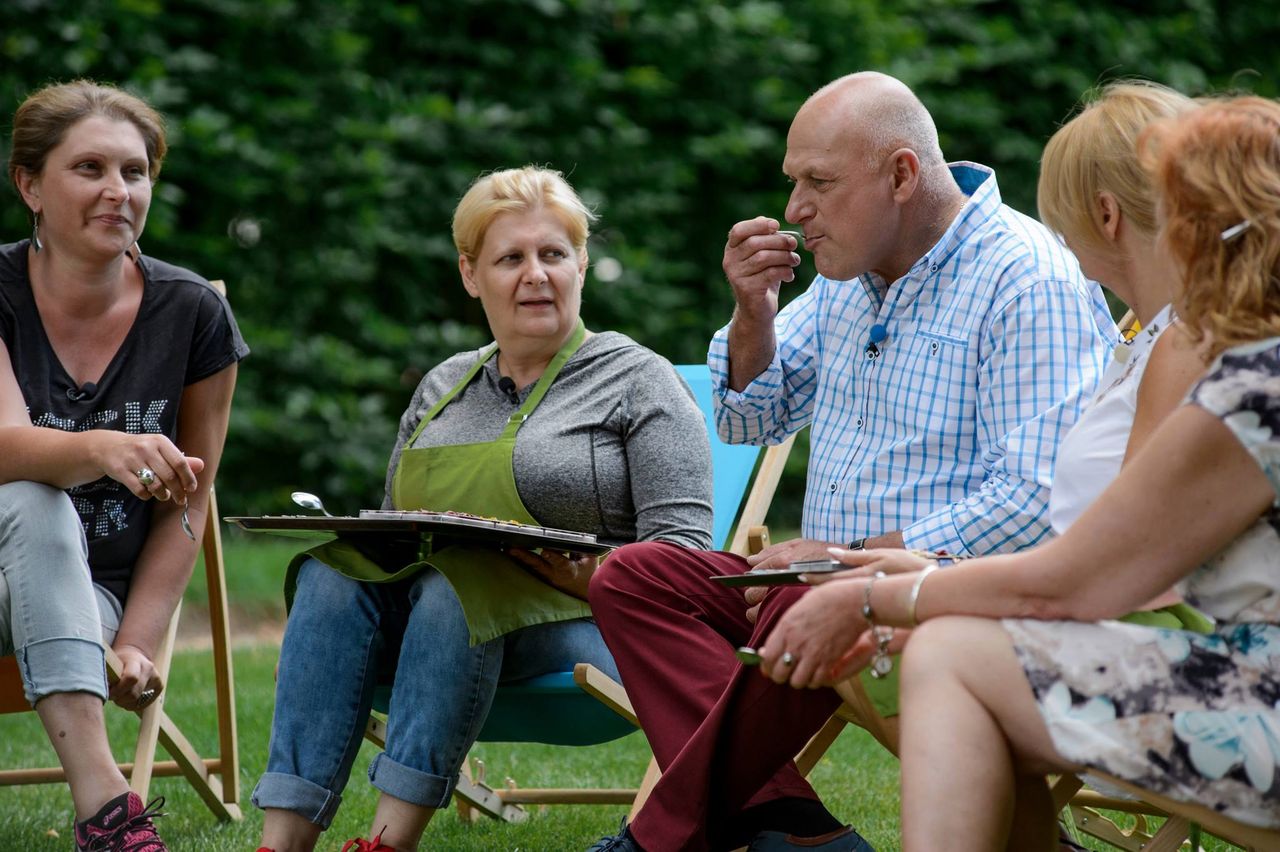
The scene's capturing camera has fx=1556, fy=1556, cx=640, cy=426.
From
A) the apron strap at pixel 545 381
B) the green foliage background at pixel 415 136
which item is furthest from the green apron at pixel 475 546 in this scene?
the green foliage background at pixel 415 136

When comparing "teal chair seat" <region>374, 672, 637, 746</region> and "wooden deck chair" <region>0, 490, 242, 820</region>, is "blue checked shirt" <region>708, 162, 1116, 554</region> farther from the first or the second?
"wooden deck chair" <region>0, 490, 242, 820</region>

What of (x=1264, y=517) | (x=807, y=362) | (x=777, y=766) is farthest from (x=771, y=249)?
(x=1264, y=517)

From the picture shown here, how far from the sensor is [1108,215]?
7.76 feet

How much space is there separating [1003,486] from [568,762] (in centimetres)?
221

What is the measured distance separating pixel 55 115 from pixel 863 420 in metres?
1.91

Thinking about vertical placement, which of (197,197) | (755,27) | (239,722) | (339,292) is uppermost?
(755,27)

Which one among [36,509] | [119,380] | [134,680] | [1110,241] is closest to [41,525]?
[36,509]

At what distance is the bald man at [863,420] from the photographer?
2.57 metres

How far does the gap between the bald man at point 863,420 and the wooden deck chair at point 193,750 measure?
1.28m

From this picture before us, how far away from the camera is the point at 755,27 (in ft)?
27.7

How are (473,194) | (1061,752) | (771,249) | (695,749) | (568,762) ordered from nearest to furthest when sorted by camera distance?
(1061,752) < (695,749) < (771,249) < (473,194) < (568,762)

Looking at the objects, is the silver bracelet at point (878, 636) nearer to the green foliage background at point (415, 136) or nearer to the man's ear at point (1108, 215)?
the man's ear at point (1108, 215)

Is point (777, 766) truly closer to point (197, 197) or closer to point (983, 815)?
point (983, 815)

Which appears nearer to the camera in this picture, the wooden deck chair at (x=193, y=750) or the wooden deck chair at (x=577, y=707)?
the wooden deck chair at (x=577, y=707)
